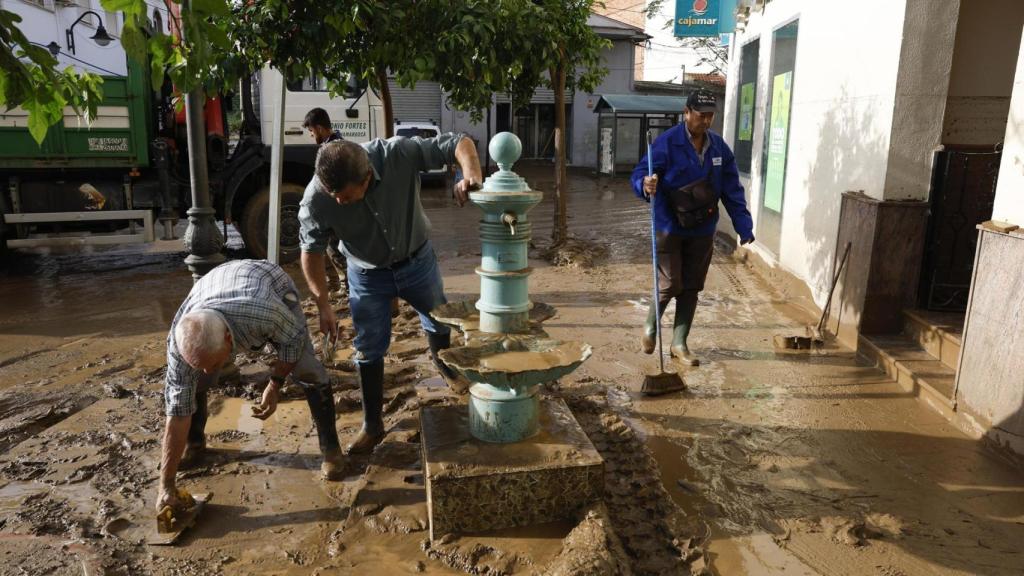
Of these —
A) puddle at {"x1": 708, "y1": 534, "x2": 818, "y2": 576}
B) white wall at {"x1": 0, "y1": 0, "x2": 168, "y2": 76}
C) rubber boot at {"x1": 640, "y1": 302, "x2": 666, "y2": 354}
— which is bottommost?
puddle at {"x1": 708, "y1": 534, "x2": 818, "y2": 576}

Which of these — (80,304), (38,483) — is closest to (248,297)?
(38,483)

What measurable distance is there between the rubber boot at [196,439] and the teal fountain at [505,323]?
161 centimetres

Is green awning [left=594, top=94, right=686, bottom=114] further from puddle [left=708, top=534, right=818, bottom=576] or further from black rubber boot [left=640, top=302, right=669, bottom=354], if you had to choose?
puddle [left=708, top=534, right=818, bottom=576]

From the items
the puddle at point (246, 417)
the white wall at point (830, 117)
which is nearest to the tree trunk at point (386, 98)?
the puddle at point (246, 417)

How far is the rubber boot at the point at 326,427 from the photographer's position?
3484mm

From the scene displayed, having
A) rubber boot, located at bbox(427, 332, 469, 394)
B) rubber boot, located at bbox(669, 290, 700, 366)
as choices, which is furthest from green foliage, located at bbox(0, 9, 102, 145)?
rubber boot, located at bbox(669, 290, 700, 366)

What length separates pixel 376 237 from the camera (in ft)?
11.5

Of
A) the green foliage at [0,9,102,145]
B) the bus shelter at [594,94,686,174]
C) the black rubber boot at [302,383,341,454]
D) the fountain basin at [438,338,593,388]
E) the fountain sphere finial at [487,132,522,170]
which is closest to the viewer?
the green foliage at [0,9,102,145]

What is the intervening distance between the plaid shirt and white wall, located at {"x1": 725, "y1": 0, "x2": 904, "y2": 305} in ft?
13.7

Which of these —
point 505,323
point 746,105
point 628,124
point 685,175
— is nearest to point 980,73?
point 685,175

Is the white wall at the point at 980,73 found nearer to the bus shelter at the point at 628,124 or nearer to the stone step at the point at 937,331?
the stone step at the point at 937,331

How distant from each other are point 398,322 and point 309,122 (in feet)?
6.76

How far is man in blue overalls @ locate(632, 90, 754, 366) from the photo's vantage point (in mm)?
4617

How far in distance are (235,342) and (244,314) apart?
147mm
